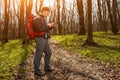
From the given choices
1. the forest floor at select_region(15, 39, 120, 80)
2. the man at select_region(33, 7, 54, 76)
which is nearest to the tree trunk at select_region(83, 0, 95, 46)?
the forest floor at select_region(15, 39, 120, 80)

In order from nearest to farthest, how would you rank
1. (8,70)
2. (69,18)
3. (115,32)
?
(8,70) < (115,32) < (69,18)

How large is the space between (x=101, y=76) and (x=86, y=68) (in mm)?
1521

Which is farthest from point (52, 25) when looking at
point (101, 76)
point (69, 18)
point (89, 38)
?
point (69, 18)

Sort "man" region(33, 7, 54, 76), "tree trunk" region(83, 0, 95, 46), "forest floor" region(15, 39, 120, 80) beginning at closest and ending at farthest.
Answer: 1. "man" region(33, 7, 54, 76)
2. "forest floor" region(15, 39, 120, 80)
3. "tree trunk" region(83, 0, 95, 46)

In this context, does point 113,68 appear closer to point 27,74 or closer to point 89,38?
point 27,74

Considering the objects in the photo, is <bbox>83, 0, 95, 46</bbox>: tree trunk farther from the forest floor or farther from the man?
the man

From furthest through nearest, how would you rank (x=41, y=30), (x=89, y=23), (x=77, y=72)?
(x=89, y=23) < (x=77, y=72) < (x=41, y=30)

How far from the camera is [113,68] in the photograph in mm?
11086

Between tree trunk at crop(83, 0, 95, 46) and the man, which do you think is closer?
the man

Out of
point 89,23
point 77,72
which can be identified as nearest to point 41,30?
point 77,72

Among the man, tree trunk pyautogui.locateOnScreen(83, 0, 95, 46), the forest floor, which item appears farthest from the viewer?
tree trunk pyautogui.locateOnScreen(83, 0, 95, 46)

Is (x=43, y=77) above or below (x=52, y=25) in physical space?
below

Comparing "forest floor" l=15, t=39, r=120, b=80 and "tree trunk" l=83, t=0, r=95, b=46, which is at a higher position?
"tree trunk" l=83, t=0, r=95, b=46

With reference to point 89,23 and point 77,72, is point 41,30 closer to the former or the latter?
point 77,72
